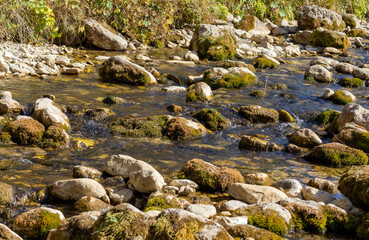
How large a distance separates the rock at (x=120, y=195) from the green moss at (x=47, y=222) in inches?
36.9

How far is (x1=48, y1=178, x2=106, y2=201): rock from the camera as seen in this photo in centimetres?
507

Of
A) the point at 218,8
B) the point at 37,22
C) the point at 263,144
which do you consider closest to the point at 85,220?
the point at 263,144

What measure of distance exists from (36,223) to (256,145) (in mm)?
4478

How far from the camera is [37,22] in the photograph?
45.9 feet

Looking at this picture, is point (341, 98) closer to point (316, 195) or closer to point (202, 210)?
point (316, 195)

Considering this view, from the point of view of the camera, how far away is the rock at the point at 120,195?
5172 mm

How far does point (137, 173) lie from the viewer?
5496mm

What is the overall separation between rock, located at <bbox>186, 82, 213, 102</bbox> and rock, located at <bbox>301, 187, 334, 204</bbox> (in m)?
5.23

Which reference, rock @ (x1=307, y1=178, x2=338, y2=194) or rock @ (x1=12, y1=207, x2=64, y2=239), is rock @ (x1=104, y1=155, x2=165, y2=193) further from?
rock @ (x1=307, y1=178, x2=338, y2=194)

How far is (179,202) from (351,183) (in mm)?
2071

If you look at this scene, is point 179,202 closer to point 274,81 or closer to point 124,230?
point 124,230

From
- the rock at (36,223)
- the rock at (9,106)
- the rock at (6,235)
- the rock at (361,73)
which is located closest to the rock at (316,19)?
the rock at (361,73)

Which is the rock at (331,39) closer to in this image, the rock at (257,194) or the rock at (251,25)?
the rock at (251,25)

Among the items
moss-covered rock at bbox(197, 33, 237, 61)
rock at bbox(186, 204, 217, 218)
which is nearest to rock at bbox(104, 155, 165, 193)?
rock at bbox(186, 204, 217, 218)
